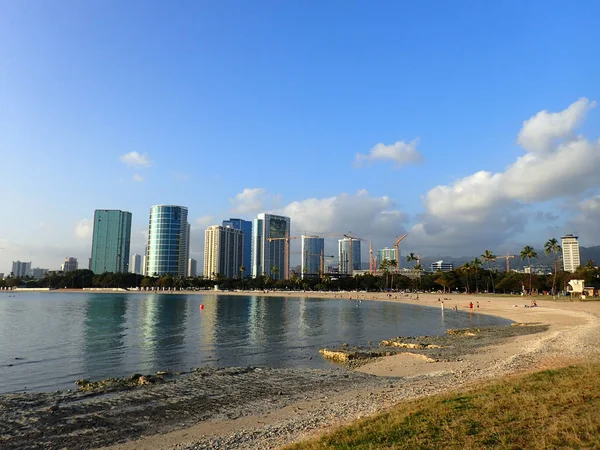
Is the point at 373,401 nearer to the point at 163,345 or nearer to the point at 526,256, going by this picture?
the point at 163,345

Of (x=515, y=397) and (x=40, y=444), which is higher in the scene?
(x=515, y=397)

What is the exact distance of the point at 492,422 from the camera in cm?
1024

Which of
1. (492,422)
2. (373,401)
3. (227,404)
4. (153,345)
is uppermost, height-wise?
(492,422)

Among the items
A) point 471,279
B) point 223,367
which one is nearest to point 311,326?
point 223,367

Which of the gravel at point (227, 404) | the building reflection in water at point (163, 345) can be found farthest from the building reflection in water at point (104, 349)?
the gravel at point (227, 404)

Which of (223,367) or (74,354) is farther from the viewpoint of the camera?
(74,354)

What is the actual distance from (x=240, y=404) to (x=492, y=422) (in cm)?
1125

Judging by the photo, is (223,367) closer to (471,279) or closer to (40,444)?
(40,444)

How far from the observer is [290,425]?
14023 millimetres

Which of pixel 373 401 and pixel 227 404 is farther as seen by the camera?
pixel 227 404

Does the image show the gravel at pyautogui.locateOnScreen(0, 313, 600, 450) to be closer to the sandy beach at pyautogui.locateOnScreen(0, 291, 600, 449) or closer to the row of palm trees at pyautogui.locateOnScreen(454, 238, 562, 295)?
the sandy beach at pyautogui.locateOnScreen(0, 291, 600, 449)

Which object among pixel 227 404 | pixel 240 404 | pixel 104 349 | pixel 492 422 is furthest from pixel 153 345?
pixel 492 422

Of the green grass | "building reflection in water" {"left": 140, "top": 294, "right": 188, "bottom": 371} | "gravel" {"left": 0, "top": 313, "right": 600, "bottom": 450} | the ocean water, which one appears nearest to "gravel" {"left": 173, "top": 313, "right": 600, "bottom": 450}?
"gravel" {"left": 0, "top": 313, "right": 600, "bottom": 450}

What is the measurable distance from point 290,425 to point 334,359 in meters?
15.9
